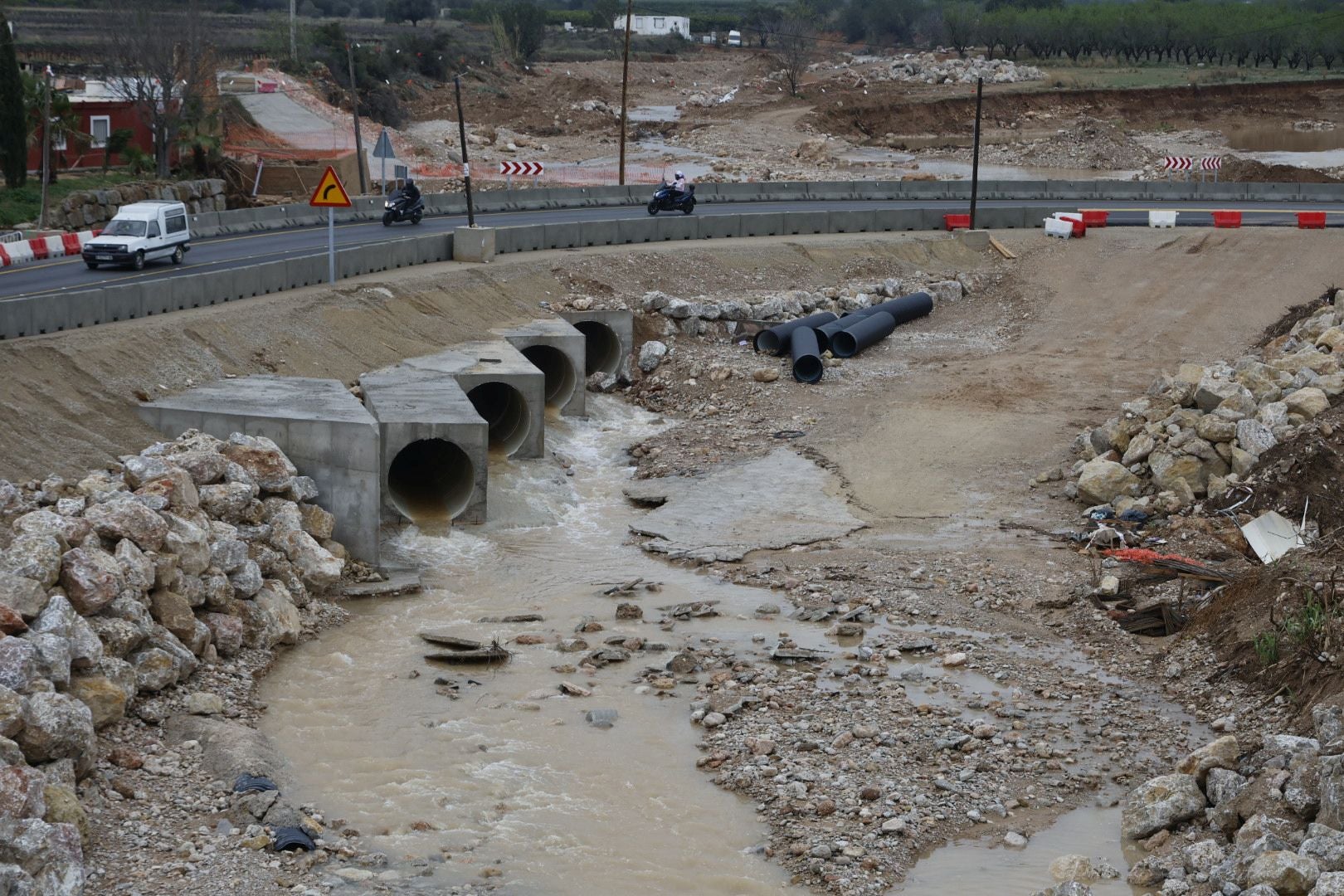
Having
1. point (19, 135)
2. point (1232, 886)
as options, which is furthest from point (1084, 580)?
point (19, 135)

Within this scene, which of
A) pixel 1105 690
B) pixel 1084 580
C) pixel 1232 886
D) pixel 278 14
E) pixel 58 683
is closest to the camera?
pixel 1232 886

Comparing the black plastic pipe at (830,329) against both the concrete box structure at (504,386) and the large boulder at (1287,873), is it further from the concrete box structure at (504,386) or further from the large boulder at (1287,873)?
the large boulder at (1287,873)

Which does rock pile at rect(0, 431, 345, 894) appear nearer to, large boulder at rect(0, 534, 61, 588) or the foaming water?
large boulder at rect(0, 534, 61, 588)

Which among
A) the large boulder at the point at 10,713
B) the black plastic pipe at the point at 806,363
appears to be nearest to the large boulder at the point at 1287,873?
the large boulder at the point at 10,713

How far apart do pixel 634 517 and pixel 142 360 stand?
9266 mm

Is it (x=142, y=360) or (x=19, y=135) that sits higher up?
(x=19, y=135)

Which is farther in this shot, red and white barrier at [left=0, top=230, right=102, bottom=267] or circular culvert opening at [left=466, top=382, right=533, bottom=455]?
red and white barrier at [left=0, top=230, right=102, bottom=267]

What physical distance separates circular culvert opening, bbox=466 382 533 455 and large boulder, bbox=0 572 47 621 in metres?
13.9

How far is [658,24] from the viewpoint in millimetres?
165625

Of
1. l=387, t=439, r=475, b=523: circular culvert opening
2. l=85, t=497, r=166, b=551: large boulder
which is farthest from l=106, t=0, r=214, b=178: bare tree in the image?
l=85, t=497, r=166, b=551: large boulder

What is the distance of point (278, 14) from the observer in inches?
4774

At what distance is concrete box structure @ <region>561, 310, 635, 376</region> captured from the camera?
124 feet

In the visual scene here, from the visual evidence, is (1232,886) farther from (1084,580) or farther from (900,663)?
(1084,580)

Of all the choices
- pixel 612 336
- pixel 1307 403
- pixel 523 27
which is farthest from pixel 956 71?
pixel 1307 403
